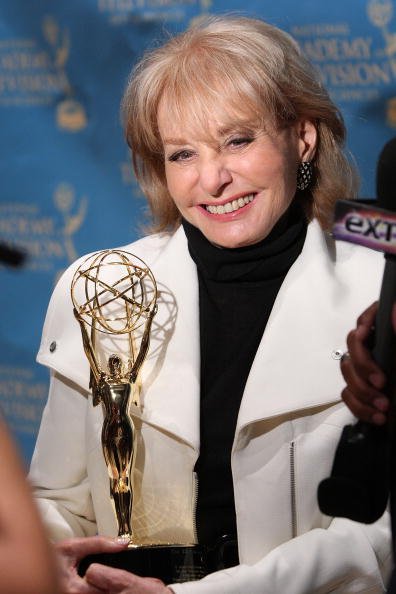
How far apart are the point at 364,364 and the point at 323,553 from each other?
449 mm

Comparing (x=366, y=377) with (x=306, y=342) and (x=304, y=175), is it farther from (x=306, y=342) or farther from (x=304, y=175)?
(x=304, y=175)

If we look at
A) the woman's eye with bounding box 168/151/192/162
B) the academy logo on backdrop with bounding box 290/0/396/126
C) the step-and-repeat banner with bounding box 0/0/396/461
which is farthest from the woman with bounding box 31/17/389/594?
the step-and-repeat banner with bounding box 0/0/396/461

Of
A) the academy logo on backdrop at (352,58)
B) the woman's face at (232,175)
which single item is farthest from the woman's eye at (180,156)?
the academy logo on backdrop at (352,58)

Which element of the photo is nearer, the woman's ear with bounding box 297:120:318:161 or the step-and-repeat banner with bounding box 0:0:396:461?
the woman's ear with bounding box 297:120:318:161

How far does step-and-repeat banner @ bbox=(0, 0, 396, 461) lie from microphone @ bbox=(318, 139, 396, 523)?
103 centimetres

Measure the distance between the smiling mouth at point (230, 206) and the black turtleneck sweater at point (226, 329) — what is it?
58mm

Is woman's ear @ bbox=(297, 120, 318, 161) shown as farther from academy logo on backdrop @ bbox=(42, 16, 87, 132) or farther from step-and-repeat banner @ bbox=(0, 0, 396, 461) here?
academy logo on backdrop @ bbox=(42, 16, 87, 132)

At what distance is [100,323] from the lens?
4.04 ft

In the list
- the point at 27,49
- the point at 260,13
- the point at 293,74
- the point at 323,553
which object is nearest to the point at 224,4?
the point at 260,13

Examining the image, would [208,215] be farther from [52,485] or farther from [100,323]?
[52,485]

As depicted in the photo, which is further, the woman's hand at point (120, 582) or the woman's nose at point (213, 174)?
the woman's nose at point (213, 174)

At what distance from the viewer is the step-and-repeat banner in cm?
198

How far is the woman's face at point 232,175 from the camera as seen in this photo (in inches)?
50.1

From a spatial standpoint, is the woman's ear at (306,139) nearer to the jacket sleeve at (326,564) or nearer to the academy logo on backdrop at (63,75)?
the jacket sleeve at (326,564)
